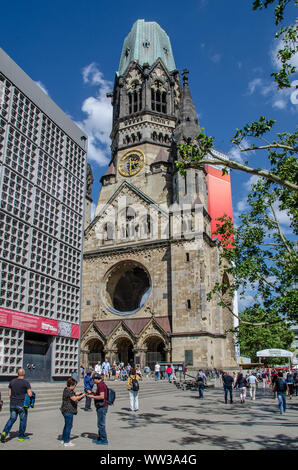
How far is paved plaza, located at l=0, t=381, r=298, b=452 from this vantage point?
26.9 ft

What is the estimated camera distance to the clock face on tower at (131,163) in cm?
4553

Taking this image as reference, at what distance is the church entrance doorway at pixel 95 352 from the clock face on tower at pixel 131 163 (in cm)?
1925

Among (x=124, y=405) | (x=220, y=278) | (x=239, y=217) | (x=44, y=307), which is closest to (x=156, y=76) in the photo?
(x=220, y=278)

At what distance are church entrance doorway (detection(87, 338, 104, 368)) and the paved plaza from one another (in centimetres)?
2154

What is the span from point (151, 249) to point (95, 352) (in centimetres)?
1099

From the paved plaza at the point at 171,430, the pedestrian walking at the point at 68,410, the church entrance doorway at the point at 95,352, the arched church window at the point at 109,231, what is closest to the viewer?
the pedestrian walking at the point at 68,410

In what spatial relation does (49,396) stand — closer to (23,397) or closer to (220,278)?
(23,397)

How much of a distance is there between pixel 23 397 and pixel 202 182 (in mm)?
31741

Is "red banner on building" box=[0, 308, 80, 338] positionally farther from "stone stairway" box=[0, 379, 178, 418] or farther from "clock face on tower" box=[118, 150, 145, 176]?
"clock face on tower" box=[118, 150, 145, 176]

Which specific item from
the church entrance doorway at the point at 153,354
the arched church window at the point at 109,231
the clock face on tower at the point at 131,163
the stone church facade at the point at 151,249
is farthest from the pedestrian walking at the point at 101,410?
the clock face on tower at the point at 131,163

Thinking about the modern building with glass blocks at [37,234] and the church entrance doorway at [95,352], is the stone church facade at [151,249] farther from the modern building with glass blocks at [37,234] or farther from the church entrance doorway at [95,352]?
the modern building with glass blocks at [37,234]

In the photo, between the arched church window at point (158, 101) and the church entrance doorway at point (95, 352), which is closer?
the church entrance doorway at point (95, 352)

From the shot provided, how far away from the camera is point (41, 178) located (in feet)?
68.9

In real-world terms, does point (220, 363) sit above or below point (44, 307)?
below
